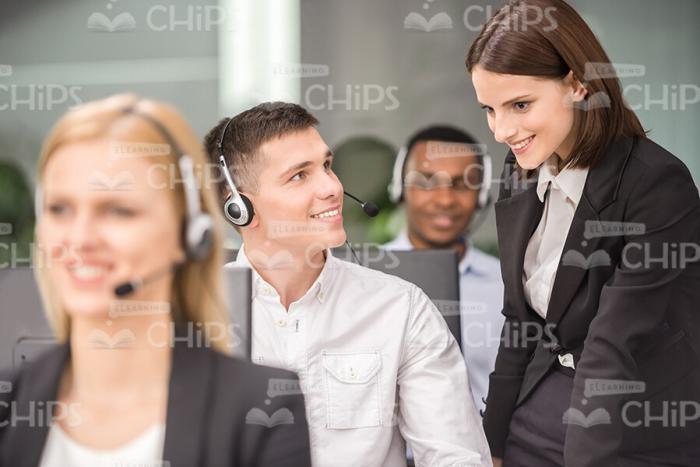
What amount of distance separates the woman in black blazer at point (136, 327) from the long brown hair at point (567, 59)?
0.64 m

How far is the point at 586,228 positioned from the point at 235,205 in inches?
28.0

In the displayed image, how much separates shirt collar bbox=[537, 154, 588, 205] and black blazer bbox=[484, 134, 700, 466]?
28 mm

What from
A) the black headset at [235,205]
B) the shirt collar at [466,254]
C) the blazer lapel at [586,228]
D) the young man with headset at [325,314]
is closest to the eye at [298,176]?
the young man with headset at [325,314]

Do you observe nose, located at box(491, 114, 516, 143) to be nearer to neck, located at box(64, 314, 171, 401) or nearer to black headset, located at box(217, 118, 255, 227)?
black headset, located at box(217, 118, 255, 227)

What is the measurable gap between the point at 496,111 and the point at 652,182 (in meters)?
0.33

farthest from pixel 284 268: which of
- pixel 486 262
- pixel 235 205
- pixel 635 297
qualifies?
pixel 635 297

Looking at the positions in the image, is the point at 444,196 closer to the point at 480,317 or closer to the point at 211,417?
the point at 480,317

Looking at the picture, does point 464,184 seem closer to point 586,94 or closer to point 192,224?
point 586,94

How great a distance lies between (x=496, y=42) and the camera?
1.52 metres

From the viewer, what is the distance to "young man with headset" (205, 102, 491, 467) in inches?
64.4

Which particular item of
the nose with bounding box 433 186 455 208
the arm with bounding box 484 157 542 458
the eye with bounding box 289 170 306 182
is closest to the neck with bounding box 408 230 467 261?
the nose with bounding box 433 186 455 208

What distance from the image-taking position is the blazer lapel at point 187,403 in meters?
1.46

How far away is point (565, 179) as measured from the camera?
1595 mm

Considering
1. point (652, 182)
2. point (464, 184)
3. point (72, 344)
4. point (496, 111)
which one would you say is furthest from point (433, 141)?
point (72, 344)
